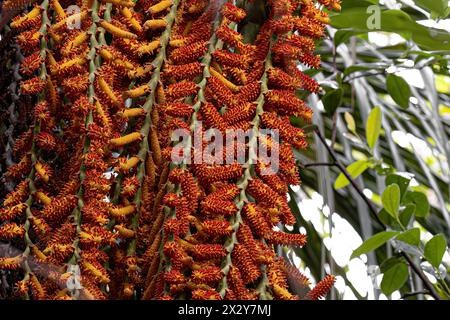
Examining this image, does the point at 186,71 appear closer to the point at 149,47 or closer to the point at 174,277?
the point at 149,47

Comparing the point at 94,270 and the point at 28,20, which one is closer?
the point at 94,270

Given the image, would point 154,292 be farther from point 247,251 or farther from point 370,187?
point 370,187

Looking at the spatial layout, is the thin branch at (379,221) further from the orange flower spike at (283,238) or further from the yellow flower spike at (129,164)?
the yellow flower spike at (129,164)

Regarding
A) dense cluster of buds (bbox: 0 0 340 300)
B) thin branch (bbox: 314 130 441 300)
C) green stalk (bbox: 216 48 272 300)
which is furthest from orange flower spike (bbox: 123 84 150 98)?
thin branch (bbox: 314 130 441 300)

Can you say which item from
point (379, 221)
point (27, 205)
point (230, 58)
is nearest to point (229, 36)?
point (230, 58)

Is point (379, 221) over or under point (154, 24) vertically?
under

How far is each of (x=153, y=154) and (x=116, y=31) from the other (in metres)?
0.12

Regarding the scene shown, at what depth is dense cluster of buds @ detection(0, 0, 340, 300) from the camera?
1.76 feet

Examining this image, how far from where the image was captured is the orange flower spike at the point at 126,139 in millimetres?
599

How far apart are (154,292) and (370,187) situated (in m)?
1.08

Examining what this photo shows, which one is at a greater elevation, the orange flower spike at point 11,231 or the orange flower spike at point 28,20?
the orange flower spike at point 28,20

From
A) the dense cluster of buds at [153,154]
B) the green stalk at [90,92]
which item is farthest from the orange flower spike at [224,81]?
the green stalk at [90,92]

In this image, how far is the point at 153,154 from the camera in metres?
0.62

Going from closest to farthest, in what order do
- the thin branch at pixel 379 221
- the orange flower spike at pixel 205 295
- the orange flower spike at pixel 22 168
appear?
the orange flower spike at pixel 205 295 → the orange flower spike at pixel 22 168 → the thin branch at pixel 379 221
